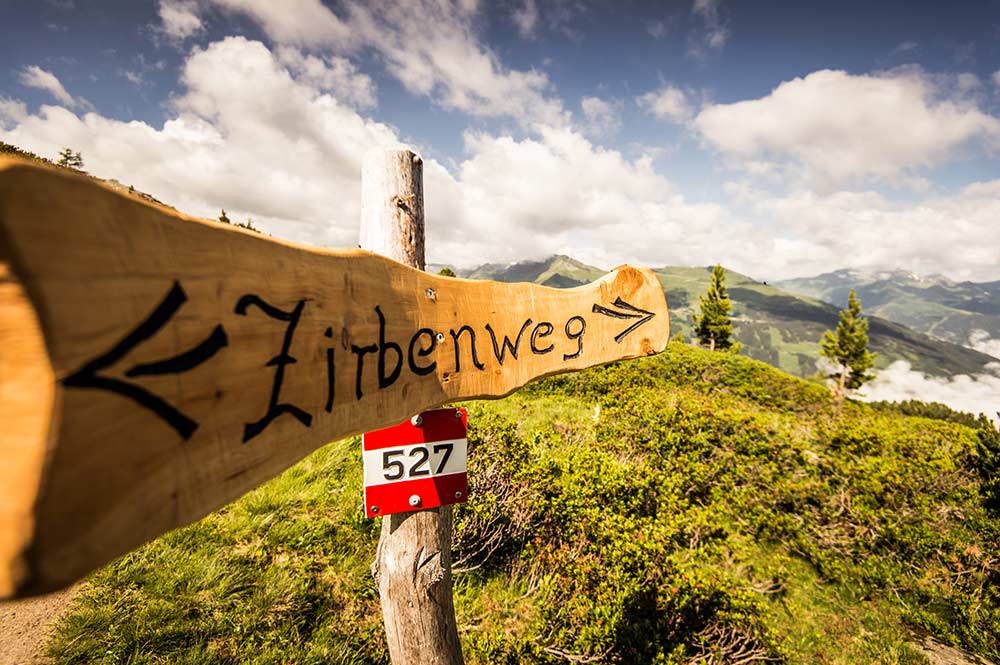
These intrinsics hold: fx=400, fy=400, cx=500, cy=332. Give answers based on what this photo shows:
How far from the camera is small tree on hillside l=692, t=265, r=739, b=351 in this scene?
33.6m

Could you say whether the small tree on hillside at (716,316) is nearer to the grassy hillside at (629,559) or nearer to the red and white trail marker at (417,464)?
the grassy hillside at (629,559)

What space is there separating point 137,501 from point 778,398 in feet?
46.7

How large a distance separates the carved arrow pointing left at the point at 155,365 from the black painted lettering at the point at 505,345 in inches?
32.6

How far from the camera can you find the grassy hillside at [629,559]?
2541 mm

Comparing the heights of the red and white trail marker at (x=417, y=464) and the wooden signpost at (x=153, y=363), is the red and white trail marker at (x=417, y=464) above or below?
below

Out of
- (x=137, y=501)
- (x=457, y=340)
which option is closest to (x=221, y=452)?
(x=137, y=501)

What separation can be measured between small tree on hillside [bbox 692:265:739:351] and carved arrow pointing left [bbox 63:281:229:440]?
123 feet

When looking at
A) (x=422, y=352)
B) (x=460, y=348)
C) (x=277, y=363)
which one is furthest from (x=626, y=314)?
(x=277, y=363)

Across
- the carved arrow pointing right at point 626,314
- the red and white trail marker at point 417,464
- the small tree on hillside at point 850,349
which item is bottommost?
the small tree on hillside at point 850,349

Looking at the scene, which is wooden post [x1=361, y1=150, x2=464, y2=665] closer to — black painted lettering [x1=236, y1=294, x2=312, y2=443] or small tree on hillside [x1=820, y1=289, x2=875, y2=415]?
black painted lettering [x1=236, y1=294, x2=312, y2=443]

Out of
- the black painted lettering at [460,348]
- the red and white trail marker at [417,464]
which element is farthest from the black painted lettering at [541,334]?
the red and white trail marker at [417,464]

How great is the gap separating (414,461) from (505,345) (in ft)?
1.99

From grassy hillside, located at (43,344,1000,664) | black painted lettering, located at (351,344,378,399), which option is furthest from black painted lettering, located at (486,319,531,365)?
grassy hillside, located at (43,344,1000,664)

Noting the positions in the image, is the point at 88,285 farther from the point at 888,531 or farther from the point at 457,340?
the point at 888,531
